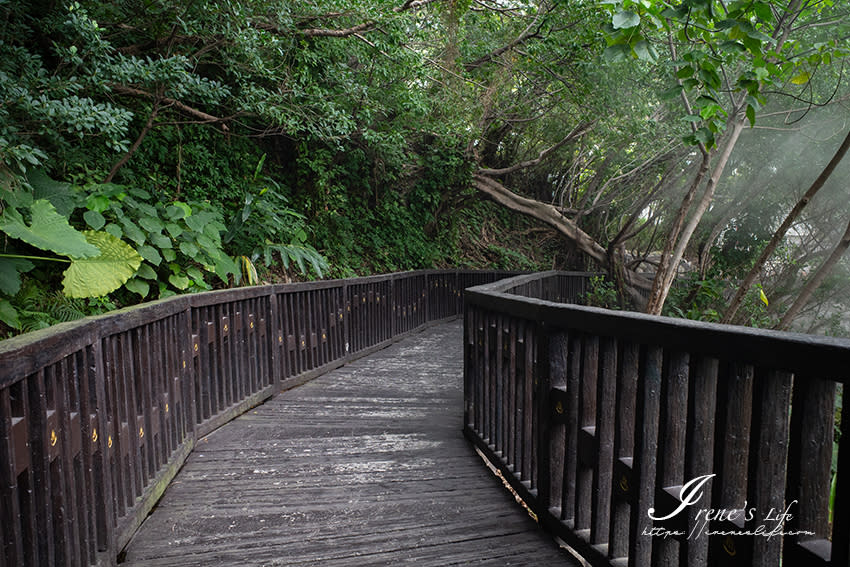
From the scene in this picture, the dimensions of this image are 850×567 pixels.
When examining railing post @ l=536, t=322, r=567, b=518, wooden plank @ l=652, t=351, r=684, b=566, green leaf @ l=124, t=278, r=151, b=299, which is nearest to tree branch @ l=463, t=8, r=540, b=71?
green leaf @ l=124, t=278, r=151, b=299

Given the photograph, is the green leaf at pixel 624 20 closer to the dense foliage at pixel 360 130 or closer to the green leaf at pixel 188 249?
the dense foliage at pixel 360 130

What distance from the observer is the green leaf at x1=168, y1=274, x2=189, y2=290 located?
5.58 meters

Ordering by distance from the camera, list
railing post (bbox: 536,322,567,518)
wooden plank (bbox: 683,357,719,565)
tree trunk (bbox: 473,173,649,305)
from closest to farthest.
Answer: wooden plank (bbox: 683,357,719,565) → railing post (bbox: 536,322,567,518) → tree trunk (bbox: 473,173,649,305)

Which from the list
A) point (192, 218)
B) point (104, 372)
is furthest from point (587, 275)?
point (104, 372)

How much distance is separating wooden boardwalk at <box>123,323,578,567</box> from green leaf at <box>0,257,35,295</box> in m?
2.01

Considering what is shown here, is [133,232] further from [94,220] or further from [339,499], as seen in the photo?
[339,499]

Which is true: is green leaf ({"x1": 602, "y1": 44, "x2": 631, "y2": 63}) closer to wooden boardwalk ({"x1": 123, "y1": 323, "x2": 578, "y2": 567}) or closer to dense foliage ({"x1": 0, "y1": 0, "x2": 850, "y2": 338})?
dense foliage ({"x1": 0, "y1": 0, "x2": 850, "y2": 338})

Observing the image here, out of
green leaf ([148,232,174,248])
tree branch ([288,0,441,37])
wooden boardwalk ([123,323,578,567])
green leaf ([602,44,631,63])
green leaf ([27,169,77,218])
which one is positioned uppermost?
tree branch ([288,0,441,37])

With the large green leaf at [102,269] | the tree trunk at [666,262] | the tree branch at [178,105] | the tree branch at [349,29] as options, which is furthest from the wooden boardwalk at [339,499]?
the tree trunk at [666,262]

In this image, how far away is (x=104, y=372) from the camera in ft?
7.84

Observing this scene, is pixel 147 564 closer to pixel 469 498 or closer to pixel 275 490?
pixel 275 490

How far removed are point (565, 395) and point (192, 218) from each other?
487cm

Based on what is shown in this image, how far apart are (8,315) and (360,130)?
246 inches

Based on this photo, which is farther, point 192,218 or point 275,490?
point 192,218
